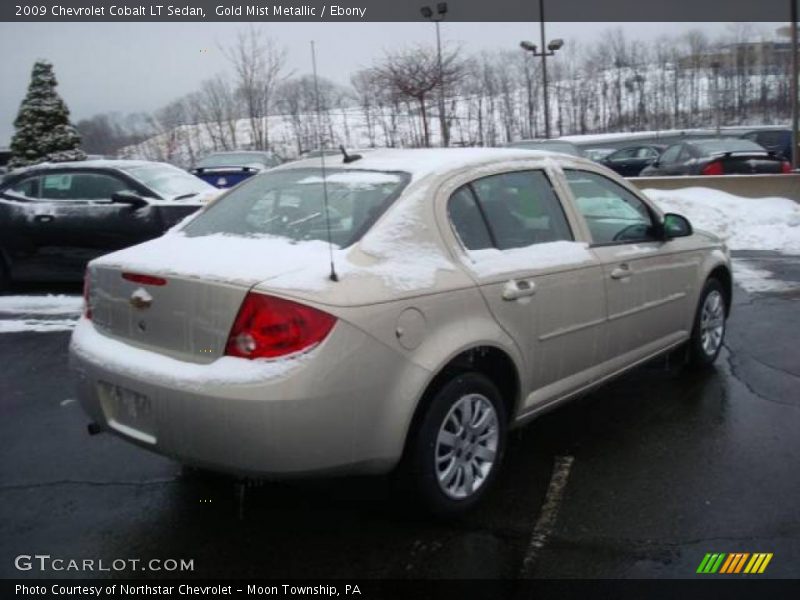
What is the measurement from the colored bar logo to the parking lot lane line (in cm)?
61

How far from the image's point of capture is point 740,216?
12547 millimetres

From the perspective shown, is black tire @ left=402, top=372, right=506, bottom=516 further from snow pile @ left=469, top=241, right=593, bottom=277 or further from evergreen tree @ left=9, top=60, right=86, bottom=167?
evergreen tree @ left=9, top=60, right=86, bottom=167

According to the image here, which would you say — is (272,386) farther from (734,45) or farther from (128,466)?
(734,45)

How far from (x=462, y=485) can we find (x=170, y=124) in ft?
28.7

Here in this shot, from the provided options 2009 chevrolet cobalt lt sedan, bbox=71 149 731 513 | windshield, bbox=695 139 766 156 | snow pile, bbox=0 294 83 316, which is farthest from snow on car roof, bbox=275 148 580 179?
windshield, bbox=695 139 766 156

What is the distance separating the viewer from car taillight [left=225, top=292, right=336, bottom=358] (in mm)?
2791

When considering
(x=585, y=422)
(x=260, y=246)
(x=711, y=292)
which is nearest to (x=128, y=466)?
(x=260, y=246)

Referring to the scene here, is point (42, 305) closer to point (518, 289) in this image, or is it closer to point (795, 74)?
point (518, 289)

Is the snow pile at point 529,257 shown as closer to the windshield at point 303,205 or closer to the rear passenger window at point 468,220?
the rear passenger window at point 468,220

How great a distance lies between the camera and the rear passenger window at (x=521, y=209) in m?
3.65

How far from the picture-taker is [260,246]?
3.28 metres

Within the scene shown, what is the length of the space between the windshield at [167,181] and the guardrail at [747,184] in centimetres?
915

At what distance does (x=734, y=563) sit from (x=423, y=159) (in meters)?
2.27

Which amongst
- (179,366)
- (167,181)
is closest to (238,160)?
(167,181)
